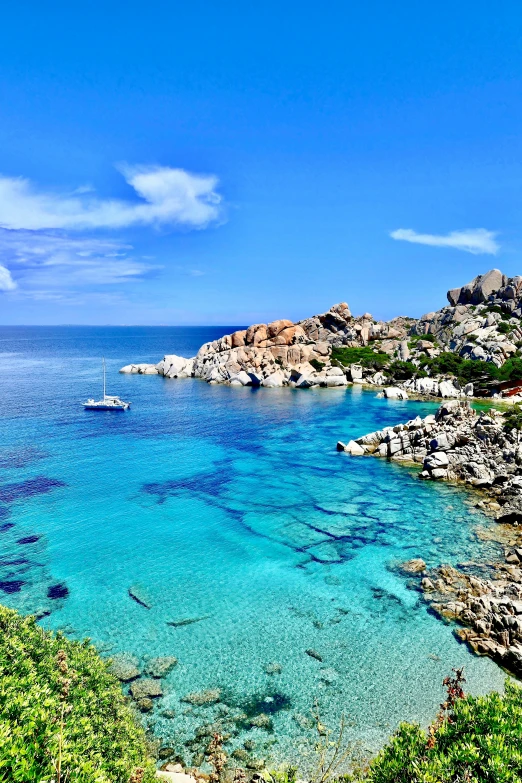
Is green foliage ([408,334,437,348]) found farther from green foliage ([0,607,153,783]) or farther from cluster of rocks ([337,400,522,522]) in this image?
green foliage ([0,607,153,783])

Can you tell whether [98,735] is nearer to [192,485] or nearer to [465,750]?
[465,750]

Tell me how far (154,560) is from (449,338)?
101376mm

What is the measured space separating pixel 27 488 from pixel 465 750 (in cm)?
3585

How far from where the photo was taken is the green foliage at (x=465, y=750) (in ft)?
26.8

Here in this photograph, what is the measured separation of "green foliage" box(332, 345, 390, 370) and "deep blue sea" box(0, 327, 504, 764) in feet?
159

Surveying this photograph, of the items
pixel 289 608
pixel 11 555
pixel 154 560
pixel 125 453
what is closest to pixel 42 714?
pixel 289 608

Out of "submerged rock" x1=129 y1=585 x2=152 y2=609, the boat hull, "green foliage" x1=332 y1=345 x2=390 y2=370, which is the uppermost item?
"green foliage" x1=332 y1=345 x2=390 y2=370

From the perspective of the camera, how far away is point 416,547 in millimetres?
26953

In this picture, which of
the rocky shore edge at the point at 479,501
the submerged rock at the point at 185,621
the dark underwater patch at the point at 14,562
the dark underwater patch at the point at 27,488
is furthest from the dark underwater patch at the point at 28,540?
the rocky shore edge at the point at 479,501

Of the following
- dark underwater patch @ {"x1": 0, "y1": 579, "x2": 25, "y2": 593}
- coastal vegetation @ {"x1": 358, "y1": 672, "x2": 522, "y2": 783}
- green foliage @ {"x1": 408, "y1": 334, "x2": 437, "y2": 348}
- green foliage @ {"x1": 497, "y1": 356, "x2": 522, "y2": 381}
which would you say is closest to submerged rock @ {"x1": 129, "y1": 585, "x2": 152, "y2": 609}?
dark underwater patch @ {"x1": 0, "y1": 579, "x2": 25, "y2": 593}

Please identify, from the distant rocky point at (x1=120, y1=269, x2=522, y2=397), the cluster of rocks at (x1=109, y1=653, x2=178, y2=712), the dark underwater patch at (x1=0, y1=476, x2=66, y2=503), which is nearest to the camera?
the cluster of rocks at (x1=109, y1=653, x2=178, y2=712)

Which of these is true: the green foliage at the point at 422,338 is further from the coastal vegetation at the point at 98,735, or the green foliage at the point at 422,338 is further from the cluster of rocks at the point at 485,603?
the coastal vegetation at the point at 98,735

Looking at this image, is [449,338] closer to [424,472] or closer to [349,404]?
[349,404]

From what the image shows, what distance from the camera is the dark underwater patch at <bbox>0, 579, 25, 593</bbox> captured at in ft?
72.7
